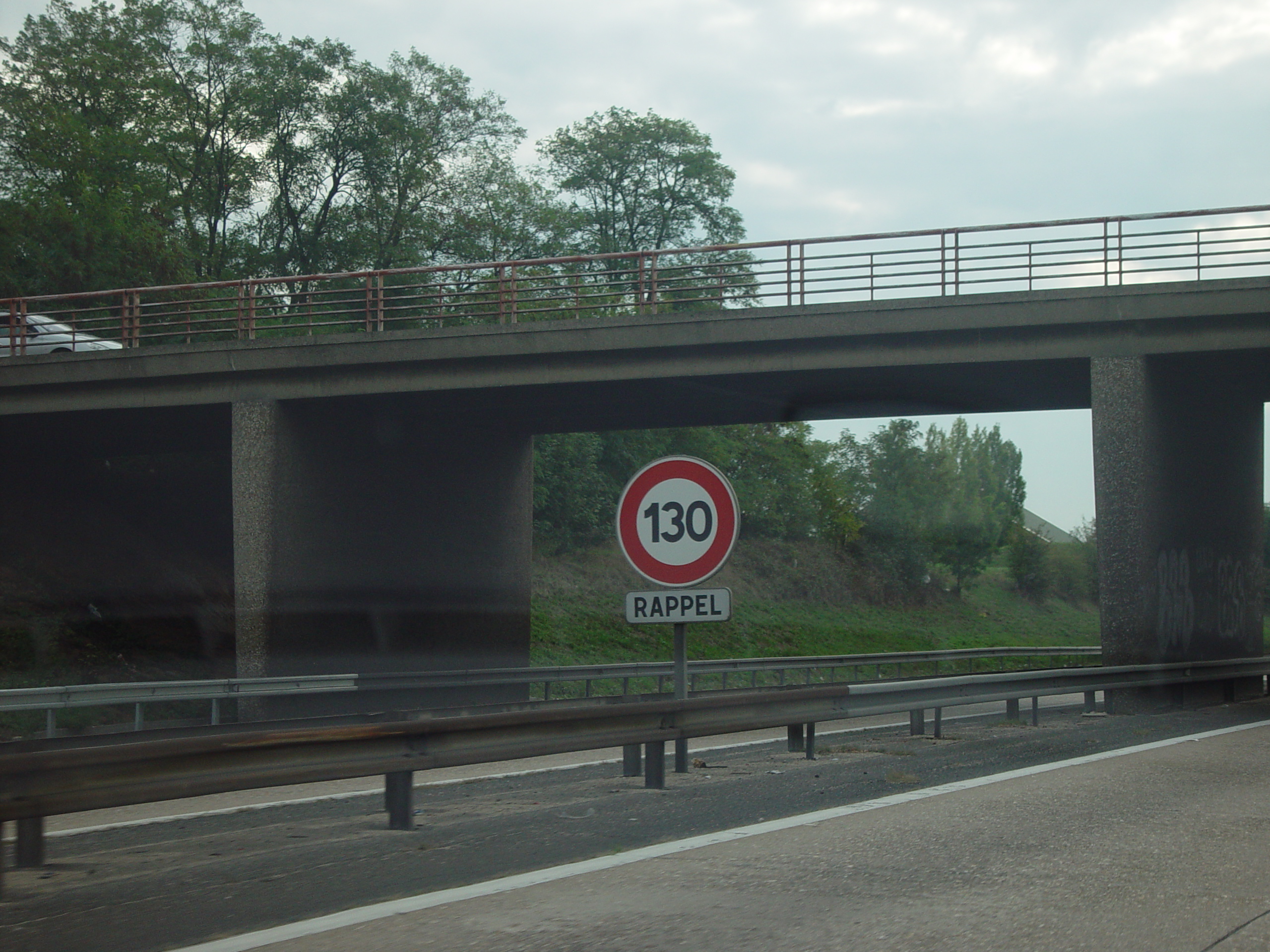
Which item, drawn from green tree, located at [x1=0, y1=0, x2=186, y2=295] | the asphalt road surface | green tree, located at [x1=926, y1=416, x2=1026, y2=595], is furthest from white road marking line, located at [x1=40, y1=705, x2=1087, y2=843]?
green tree, located at [x1=926, y1=416, x2=1026, y2=595]

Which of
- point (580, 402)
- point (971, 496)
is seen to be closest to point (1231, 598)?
point (580, 402)

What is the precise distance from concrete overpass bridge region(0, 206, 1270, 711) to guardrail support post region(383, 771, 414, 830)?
13.6 m

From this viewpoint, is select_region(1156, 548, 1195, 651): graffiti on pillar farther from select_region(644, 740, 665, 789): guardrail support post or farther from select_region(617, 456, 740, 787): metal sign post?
select_region(617, 456, 740, 787): metal sign post

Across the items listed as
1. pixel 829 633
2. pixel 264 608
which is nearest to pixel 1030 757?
pixel 264 608

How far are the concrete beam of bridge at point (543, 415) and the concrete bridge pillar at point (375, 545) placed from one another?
5 cm

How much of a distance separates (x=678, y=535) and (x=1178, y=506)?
15.5m

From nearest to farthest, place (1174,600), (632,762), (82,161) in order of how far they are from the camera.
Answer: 1. (632,762)
2. (1174,600)
3. (82,161)

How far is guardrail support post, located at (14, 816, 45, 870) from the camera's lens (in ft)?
18.9

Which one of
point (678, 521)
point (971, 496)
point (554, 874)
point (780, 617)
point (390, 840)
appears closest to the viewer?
point (554, 874)

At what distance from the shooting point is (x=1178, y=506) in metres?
21.1

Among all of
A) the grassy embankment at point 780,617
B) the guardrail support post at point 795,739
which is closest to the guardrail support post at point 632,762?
the guardrail support post at point 795,739

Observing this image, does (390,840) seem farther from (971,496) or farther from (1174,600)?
(971,496)

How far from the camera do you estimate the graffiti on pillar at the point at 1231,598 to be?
2255 centimetres

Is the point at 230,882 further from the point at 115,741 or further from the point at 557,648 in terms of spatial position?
the point at 557,648
